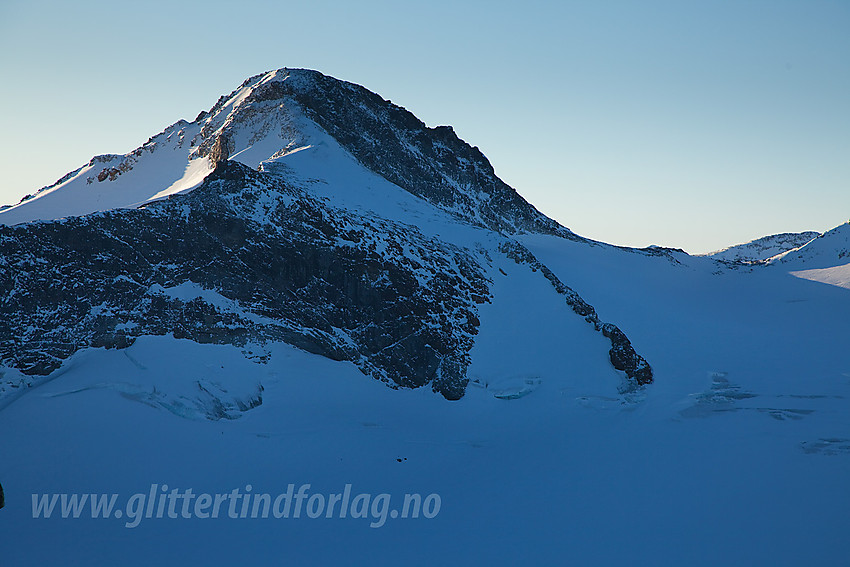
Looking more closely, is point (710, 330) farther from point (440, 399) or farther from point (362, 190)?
point (362, 190)

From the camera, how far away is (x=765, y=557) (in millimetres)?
20859

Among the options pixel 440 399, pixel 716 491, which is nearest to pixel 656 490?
→ pixel 716 491

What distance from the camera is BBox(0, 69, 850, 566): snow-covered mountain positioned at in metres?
22.4

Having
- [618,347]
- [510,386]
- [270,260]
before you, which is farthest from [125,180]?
[618,347]

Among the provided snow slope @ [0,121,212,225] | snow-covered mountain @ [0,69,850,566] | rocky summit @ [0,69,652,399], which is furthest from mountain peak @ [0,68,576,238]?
snow-covered mountain @ [0,69,850,566]

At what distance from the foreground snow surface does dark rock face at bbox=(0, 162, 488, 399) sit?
1227mm

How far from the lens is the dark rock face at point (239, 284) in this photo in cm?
2888

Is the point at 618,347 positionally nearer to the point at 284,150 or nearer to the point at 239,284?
the point at 239,284

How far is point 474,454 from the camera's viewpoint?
28828 millimetres

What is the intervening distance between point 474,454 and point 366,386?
7204mm

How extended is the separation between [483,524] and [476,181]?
43683 mm

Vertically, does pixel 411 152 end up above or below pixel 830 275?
above

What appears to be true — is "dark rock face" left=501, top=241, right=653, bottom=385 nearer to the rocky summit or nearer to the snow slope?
the rocky summit

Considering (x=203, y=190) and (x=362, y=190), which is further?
(x=362, y=190)
